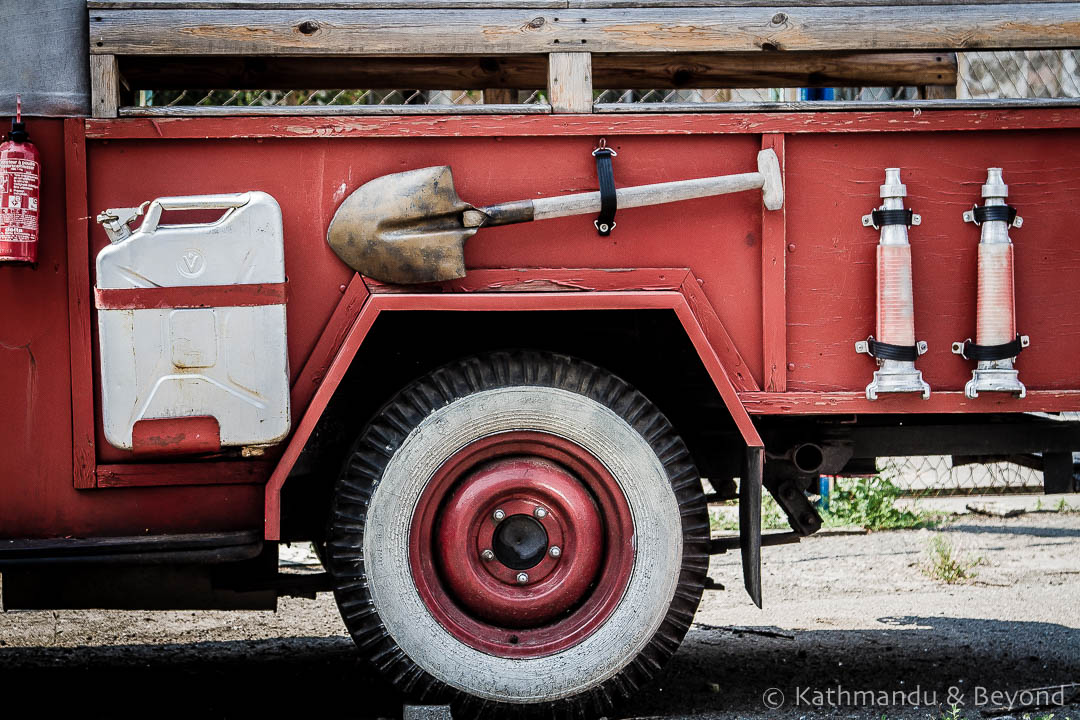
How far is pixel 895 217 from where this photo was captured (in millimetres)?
3008

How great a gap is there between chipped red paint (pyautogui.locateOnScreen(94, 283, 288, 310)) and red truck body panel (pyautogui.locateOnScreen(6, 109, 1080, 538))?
140mm

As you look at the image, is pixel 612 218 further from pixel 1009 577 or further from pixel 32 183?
pixel 1009 577

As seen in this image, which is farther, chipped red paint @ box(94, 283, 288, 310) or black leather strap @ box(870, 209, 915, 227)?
black leather strap @ box(870, 209, 915, 227)

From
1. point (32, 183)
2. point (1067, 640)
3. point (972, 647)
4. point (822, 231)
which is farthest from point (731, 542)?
point (32, 183)

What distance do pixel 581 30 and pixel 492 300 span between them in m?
0.87

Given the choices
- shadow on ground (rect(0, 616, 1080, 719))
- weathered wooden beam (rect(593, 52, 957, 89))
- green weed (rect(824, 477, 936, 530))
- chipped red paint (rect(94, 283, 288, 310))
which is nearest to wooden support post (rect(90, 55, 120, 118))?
chipped red paint (rect(94, 283, 288, 310))

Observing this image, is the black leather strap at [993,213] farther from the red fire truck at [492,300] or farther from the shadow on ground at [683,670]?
the shadow on ground at [683,670]

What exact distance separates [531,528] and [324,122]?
1.33m

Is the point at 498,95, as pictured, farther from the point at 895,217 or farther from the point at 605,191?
the point at 895,217

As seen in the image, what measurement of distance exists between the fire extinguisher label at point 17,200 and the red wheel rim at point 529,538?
1.31m

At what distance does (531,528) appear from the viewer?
300 cm

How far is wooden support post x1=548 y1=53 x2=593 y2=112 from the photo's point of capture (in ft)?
9.88

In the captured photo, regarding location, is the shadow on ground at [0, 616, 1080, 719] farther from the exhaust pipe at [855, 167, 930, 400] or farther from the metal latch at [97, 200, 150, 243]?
the metal latch at [97, 200, 150, 243]

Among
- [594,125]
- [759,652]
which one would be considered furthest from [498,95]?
[759,652]
